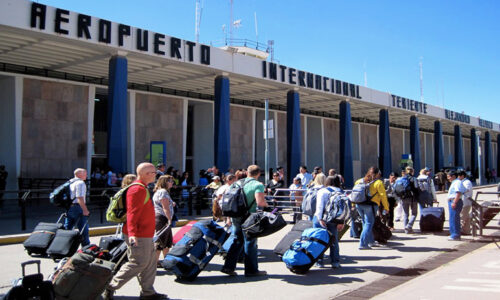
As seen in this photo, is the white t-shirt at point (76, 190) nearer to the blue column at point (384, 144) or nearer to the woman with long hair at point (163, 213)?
the woman with long hair at point (163, 213)

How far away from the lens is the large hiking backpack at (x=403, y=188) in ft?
37.1

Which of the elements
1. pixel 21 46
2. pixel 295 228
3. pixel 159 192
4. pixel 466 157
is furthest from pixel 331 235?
pixel 466 157

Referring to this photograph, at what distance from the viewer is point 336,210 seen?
23.9 feet

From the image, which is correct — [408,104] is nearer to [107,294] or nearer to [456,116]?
[456,116]

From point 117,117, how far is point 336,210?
1258cm

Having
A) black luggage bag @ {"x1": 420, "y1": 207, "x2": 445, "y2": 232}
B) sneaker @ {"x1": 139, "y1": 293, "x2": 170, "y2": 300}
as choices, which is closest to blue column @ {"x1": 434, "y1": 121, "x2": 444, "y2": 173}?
black luggage bag @ {"x1": 420, "y1": 207, "x2": 445, "y2": 232}

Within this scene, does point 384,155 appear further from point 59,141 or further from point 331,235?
point 331,235

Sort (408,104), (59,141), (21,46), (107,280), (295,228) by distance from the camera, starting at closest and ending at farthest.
A: (107,280) → (295,228) → (21,46) → (59,141) → (408,104)

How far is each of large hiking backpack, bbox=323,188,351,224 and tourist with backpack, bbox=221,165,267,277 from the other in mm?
1282

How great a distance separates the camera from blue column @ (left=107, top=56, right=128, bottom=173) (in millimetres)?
17562

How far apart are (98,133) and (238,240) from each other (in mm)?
19903

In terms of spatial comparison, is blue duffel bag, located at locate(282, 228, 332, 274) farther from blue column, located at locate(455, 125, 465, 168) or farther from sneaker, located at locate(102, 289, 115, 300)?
blue column, located at locate(455, 125, 465, 168)

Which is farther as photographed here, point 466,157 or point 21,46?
point 466,157

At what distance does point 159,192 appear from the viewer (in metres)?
7.03
